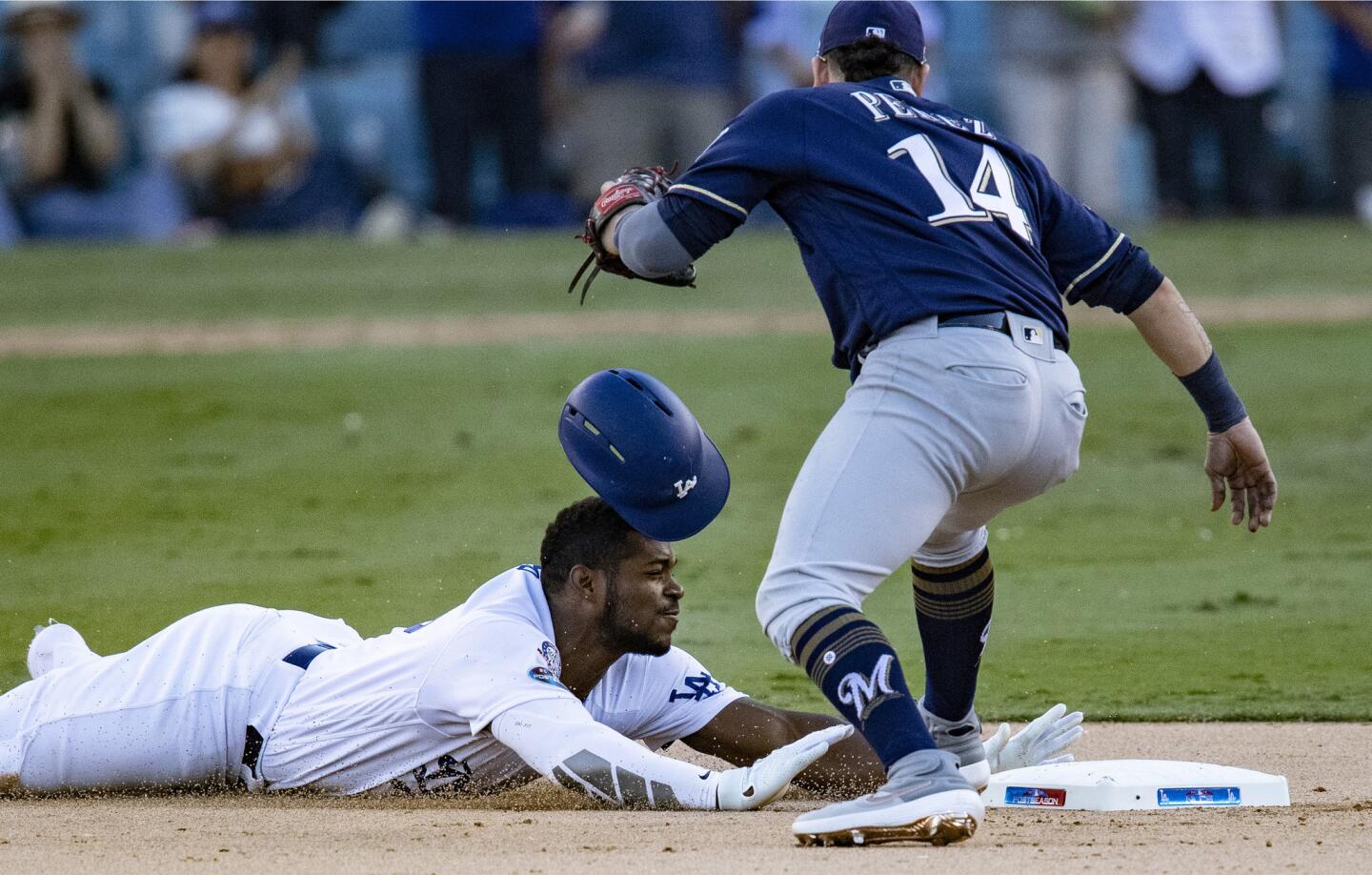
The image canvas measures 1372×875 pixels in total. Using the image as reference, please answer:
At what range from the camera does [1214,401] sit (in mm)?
4309

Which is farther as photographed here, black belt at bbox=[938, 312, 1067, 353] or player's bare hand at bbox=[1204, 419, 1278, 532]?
player's bare hand at bbox=[1204, 419, 1278, 532]

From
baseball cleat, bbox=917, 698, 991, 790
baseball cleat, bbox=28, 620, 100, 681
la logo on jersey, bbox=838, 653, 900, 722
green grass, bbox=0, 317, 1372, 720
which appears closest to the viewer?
la logo on jersey, bbox=838, 653, 900, 722

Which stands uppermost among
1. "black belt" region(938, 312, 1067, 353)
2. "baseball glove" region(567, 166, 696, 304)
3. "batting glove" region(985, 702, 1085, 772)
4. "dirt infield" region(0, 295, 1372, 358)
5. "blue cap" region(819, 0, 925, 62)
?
"blue cap" region(819, 0, 925, 62)

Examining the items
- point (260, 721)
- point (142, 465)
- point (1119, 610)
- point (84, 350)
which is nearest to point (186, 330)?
point (84, 350)

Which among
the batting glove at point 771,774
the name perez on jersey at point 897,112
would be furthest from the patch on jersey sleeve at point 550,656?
the name perez on jersey at point 897,112

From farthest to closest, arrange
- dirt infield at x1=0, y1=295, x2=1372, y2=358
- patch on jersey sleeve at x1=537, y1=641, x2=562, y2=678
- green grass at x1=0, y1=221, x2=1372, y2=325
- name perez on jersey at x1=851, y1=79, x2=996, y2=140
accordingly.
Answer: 1. green grass at x1=0, y1=221, x2=1372, y2=325
2. dirt infield at x1=0, y1=295, x2=1372, y2=358
3. patch on jersey sleeve at x1=537, y1=641, x2=562, y2=678
4. name perez on jersey at x1=851, y1=79, x2=996, y2=140

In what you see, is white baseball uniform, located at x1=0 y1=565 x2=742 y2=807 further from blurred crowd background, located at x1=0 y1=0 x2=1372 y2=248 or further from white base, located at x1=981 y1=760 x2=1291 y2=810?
blurred crowd background, located at x1=0 y1=0 x2=1372 y2=248

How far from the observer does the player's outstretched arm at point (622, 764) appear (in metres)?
4.06

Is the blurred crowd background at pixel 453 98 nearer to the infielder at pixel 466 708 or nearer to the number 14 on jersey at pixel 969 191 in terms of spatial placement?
the infielder at pixel 466 708

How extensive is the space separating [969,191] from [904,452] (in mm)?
589

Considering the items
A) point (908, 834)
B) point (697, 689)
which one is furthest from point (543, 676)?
point (908, 834)

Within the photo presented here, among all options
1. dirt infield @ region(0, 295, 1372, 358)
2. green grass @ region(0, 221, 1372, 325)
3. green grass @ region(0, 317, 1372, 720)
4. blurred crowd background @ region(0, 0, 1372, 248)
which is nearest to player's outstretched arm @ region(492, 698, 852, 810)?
green grass @ region(0, 317, 1372, 720)

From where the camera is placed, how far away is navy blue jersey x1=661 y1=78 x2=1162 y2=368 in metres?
3.90

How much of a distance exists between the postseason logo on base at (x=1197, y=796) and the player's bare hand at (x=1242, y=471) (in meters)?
0.60
